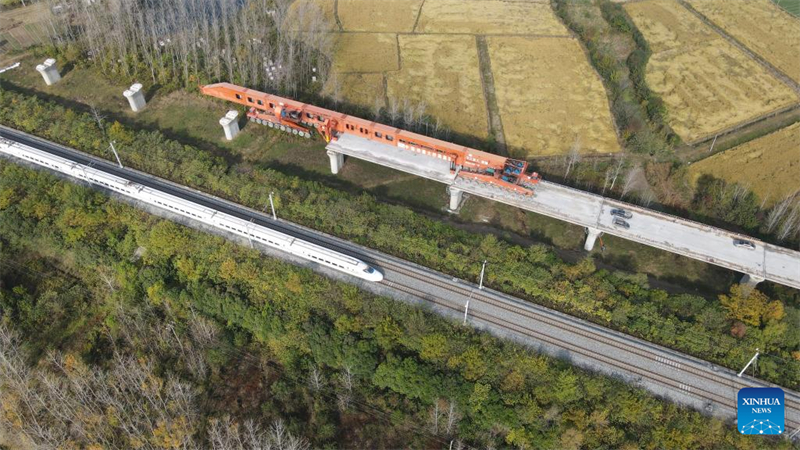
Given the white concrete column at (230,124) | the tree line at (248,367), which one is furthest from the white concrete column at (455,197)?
the white concrete column at (230,124)

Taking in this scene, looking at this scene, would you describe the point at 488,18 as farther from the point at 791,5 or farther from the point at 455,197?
the point at 791,5

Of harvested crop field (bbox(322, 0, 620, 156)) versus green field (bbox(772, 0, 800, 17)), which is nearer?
harvested crop field (bbox(322, 0, 620, 156))

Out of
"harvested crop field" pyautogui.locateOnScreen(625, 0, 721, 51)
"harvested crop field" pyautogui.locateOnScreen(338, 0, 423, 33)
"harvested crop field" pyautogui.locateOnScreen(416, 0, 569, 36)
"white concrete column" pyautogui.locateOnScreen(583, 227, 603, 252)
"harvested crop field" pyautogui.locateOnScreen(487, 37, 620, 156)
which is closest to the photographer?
"white concrete column" pyautogui.locateOnScreen(583, 227, 603, 252)

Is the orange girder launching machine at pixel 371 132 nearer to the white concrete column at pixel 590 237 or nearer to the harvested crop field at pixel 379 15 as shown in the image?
the white concrete column at pixel 590 237

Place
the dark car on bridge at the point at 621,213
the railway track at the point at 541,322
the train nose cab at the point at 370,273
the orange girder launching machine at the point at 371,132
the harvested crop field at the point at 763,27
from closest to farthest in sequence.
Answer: the railway track at the point at 541,322, the train nose cab at the point at 370,273, the dark car on bridge at the point at 621,213, the orange girder launching machine at the point at 371,132, the harvested crop field at the point at 763,27

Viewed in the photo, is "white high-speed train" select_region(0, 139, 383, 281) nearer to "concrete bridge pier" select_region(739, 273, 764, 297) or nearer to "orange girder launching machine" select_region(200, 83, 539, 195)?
"orange girder launching machine" select_region(200, 83, 539, 195)

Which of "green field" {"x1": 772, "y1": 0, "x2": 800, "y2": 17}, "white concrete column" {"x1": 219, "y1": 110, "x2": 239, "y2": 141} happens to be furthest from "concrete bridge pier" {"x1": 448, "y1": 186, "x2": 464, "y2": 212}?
"green field" {"x1": 772, "y1": 0, "x2": 800, "y2": 17}

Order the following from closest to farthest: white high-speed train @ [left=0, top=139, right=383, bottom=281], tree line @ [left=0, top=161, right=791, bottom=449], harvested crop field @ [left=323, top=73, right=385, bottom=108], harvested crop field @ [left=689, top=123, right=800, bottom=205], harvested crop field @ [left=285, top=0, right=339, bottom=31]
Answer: tree line @ [left=0, top=161, right=791, bottom=449] < white high-speed train @ [left=0, top=139, right=383, bottom=281] < harvested crop field @ [left=689, top=123, right=800, bottom=205] < harvested crop field @ [left=323, top=73, right=385, bottom=108] < harvested crop field @ [left=285, top=0, right=339, bottom=31]
